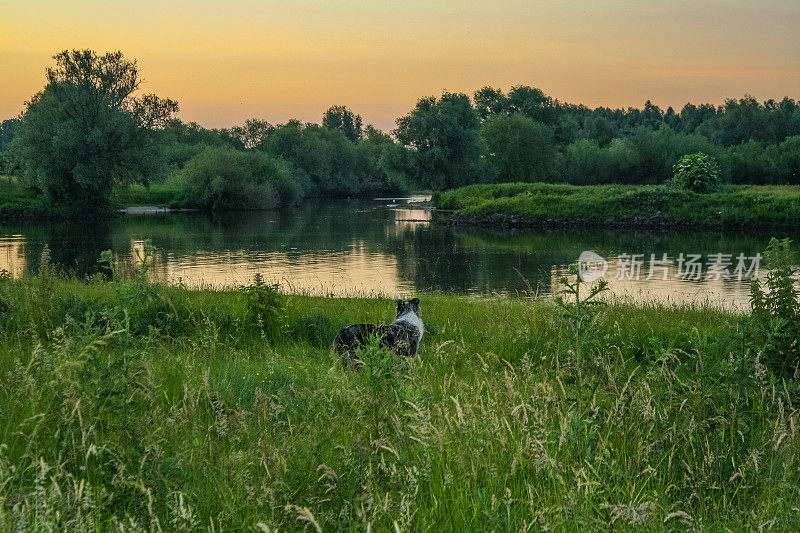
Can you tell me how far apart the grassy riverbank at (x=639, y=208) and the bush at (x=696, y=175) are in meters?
1.62

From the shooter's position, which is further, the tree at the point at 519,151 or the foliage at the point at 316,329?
the tree at the point at 519,151

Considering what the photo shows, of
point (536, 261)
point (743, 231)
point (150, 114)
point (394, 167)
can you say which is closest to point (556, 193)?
point (743, 231)

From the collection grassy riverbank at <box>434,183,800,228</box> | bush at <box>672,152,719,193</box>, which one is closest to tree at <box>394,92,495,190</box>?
grassy riverbank at <box>434,183,800,228</box>

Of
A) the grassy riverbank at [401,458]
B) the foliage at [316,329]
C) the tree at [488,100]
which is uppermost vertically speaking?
the tree at [488,100]

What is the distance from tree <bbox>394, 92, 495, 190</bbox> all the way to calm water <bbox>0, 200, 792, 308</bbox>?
88.0 feet

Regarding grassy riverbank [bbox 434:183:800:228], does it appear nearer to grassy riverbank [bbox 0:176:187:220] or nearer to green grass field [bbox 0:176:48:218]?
grassy riverbank [bbox 0:176:187:220]

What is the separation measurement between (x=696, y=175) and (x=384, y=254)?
3375cm

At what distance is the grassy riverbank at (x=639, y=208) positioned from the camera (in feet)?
166

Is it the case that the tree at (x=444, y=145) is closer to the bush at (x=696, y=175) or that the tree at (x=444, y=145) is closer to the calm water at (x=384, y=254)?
the calm water at (x=384, y=254)

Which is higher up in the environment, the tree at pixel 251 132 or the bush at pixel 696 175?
the tree at pixel 251 132

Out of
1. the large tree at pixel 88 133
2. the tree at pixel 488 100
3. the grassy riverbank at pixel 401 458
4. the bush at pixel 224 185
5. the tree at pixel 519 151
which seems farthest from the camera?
the tree at pixel 488 100

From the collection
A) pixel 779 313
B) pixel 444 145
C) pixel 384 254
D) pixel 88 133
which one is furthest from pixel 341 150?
pixel 779 313

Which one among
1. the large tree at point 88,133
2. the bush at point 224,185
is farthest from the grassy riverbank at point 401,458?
the bush at point 224,185

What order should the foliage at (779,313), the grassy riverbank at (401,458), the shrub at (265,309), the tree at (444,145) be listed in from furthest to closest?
the tree at (444,145) → the shrub at (265,309) → the foliage at (779,313) → the grassy riverbank at (401,458)
